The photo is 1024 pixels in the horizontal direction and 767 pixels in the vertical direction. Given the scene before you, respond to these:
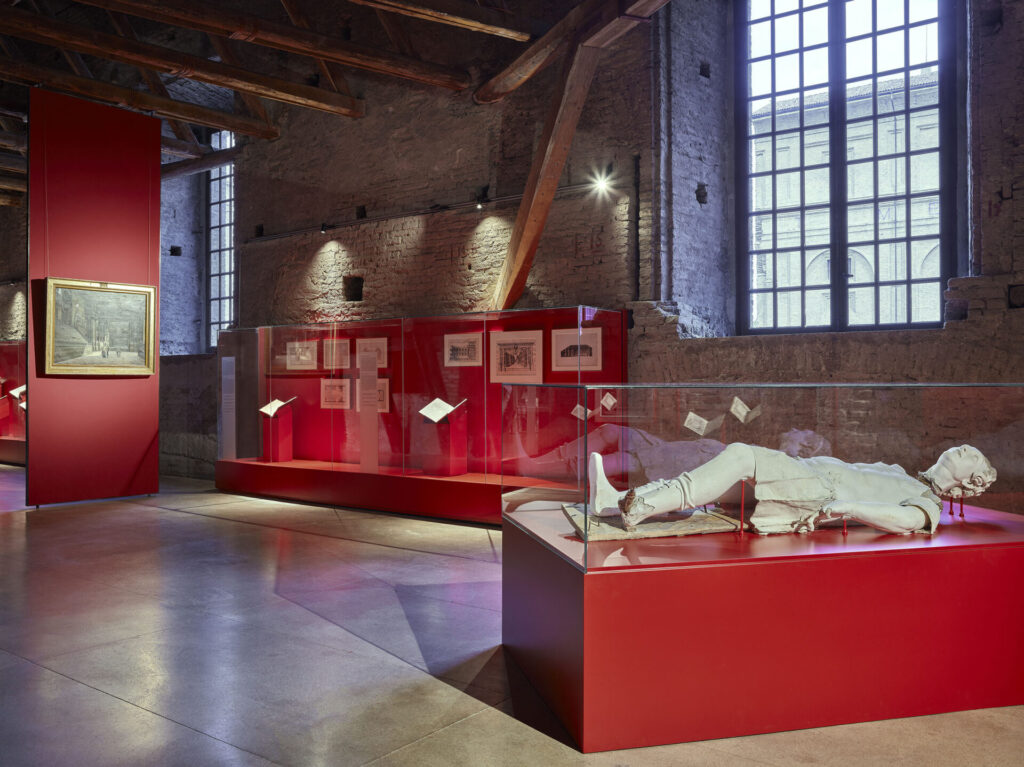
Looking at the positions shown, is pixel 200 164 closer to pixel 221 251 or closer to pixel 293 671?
pixel 221 251

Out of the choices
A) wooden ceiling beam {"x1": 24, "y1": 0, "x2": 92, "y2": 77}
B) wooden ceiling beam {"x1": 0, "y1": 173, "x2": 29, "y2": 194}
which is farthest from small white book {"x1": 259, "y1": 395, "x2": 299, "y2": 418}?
wooden ceiling beam {"x1": 0, "y1": 173, "x2": 29, "y2": 194}

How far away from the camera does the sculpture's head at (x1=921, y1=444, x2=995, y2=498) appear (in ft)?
10.9

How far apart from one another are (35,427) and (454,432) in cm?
427

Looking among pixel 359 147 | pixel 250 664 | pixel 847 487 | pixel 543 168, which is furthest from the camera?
pixel 359 147

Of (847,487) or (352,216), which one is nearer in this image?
(847,487)

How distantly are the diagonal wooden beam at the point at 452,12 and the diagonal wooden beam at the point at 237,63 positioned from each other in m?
3.40

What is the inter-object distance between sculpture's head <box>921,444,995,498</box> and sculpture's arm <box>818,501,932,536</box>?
0.57 ft

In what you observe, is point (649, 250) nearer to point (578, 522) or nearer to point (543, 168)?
point (543, 168)

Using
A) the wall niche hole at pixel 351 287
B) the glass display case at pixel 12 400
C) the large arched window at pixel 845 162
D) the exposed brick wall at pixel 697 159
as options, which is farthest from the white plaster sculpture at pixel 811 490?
the glass display case at pixel 12 400

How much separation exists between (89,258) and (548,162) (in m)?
4.95

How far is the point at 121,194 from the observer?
8.91 meters

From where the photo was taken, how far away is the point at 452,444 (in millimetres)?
7871

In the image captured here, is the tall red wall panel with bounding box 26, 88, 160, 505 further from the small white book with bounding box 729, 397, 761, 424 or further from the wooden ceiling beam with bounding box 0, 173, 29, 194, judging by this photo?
the small white book with bounding box 729, 397, 761, 424

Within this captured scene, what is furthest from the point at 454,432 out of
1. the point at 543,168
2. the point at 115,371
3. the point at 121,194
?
the point at 121,194
